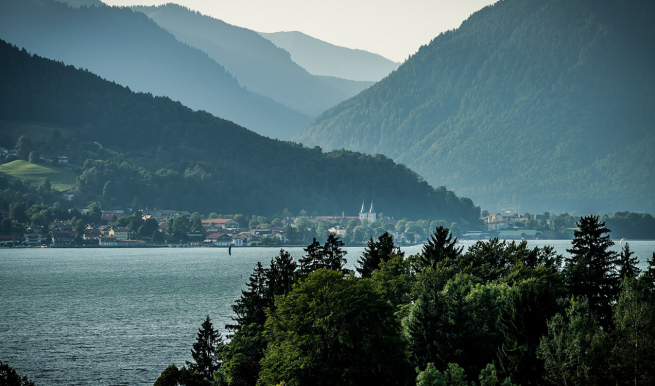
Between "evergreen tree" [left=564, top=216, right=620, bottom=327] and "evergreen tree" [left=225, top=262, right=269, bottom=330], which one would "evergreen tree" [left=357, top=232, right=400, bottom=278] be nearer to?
"evergreen tree" [left=225, top=262, right=269, bottom=330]

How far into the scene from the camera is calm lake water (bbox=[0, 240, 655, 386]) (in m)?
57.2

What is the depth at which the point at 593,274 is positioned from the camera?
53.1 metres

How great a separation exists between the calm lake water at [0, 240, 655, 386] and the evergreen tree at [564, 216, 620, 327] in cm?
2911

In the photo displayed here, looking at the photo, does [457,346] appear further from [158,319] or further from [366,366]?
[158,319]

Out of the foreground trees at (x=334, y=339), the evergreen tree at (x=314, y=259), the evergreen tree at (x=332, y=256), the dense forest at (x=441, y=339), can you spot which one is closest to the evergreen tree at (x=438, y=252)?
the evergreen tree at (x=332, y=256)

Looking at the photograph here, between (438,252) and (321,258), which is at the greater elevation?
(438,252)

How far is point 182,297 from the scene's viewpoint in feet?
326

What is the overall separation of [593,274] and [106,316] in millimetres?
53435

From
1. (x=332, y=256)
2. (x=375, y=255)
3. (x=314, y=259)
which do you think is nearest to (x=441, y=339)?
(x=314, y=259)

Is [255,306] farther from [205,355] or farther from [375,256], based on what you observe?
[375,256]

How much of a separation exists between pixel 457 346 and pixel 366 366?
588cm

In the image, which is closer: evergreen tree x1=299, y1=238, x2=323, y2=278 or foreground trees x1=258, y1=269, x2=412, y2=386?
foreground trees x1=258, y1=269, x2=412, y2=386

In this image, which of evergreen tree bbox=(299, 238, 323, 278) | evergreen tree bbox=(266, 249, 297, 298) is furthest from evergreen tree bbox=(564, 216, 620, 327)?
evergreen tree bbox=(266, 249, 297, 298)

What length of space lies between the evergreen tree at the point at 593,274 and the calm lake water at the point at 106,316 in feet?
95.5
